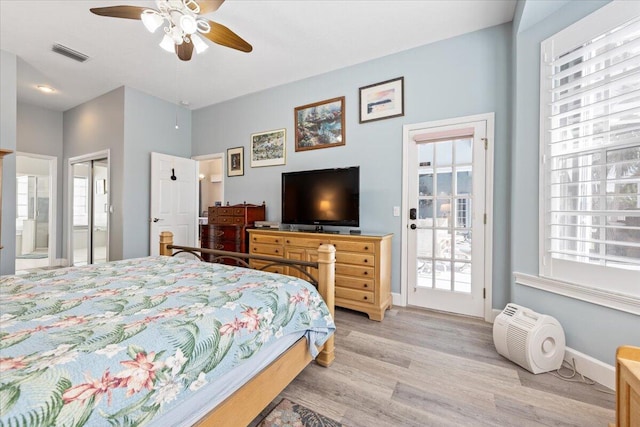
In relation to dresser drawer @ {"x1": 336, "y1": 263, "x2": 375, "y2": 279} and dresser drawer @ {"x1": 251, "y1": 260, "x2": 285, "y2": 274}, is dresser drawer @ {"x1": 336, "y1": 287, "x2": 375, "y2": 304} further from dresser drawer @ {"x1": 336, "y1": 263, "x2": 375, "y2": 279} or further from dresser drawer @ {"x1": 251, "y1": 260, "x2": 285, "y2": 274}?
dresser drawer @ {"x1": 251, "y1": 260, "x2": 285, "y2": 274}

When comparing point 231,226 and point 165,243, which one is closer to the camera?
point 165,243

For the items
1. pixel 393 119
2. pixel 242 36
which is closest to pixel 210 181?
pixel 242 36

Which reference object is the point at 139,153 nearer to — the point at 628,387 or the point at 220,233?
the point at 220,233

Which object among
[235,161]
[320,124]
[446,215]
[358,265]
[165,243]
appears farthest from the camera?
[235,161]

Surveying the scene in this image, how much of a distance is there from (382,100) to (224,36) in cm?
186

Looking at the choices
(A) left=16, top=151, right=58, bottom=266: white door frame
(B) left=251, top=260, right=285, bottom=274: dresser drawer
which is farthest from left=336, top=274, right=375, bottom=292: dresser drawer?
(A) left=16, top=151, right=58, bottom=266: white door frame

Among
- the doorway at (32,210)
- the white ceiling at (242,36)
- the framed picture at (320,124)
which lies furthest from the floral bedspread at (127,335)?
the doorway at (32,210)

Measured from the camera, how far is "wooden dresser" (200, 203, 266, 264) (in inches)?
145

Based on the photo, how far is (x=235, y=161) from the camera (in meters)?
4.36

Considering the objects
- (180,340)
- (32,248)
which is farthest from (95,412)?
(32,248)

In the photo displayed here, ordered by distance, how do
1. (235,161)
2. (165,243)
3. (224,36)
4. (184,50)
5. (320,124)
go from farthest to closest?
(235,161), (320,124), (165,243), (184,50), (224,36)

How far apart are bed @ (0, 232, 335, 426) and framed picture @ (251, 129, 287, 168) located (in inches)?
97.1

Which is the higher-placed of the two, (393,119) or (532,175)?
(393,119)

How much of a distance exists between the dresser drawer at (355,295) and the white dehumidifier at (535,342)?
1.17m
